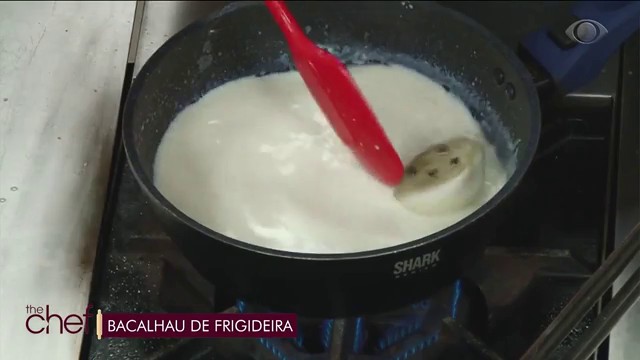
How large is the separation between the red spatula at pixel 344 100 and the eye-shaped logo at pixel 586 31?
0.63 feet

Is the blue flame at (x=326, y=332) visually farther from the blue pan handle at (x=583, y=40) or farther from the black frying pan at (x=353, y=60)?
the blue pan handle at (x=583, y=40)

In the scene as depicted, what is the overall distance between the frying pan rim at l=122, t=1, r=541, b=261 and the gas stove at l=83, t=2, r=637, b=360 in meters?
0.09

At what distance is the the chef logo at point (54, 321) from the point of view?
2.30 feet

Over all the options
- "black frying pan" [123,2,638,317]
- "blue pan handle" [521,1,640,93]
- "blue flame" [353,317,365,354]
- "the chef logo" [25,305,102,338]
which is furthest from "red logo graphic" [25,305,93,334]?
"blue pan handle" [521,1,640,93]

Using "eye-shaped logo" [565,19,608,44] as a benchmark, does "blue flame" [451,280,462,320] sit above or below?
below

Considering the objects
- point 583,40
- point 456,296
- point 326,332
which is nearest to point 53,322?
point 326,332

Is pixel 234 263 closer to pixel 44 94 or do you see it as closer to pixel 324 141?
pixel 324 141

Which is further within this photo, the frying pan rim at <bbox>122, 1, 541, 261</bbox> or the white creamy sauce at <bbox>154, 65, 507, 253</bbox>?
the white creamy sauce at <bbox>154, 65, 507, 253</bbox>

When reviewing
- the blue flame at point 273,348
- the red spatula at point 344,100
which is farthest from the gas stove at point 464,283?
the red spatula at point 344,100

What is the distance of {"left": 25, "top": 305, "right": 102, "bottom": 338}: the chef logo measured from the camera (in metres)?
0.70

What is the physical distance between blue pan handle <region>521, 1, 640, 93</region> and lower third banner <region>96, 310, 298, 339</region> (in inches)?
12.9

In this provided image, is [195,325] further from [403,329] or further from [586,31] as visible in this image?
[586,31]

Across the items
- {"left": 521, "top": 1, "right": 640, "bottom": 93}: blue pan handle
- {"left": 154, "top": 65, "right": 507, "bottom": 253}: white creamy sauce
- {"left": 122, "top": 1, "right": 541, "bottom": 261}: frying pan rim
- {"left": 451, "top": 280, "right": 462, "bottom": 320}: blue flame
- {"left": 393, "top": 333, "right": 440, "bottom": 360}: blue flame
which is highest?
{"left": 521, "top": 1, "right": 640, "bottom": 93}: blue pan handle

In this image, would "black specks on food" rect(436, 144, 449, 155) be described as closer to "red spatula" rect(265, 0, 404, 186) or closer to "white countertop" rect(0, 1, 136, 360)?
"red spatula" rect(265, 0, 404, 186)
